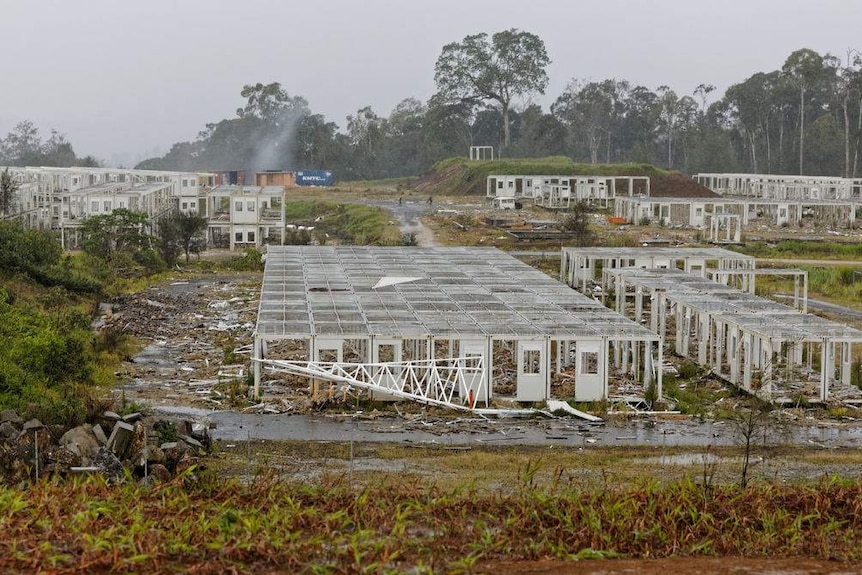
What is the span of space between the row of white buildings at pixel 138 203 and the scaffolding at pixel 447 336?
81.5 ft

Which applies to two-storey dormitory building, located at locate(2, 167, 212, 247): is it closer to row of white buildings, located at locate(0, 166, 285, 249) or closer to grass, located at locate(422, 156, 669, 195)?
row of white buildings, located at locate(0, 166, 285, 249)

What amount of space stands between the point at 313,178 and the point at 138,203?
4199cm

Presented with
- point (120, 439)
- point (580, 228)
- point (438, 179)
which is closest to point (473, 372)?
point (120, 439)

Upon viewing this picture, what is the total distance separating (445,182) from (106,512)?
81.3 meters

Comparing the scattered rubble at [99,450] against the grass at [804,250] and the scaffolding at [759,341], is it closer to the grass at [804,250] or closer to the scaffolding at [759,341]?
the scaffolding at [759,341]

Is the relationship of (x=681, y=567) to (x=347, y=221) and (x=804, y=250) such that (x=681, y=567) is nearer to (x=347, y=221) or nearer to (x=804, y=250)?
(x=804, y=250)

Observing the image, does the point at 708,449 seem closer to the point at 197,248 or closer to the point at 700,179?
the point at 197,248

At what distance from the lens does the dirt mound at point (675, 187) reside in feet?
276

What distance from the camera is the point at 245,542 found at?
12.8 metres

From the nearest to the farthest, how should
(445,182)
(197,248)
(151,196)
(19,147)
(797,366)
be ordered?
(797,366) < (197,248) < (151,196) < (445,182) < (19,147)

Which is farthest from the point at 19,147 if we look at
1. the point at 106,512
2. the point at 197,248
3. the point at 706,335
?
the point at 106,512

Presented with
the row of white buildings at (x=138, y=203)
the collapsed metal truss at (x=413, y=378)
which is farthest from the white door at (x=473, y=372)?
the row of white buildings at (x=138, y=203)

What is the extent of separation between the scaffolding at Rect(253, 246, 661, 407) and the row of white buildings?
24.8m

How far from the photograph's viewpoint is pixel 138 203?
61812mm
